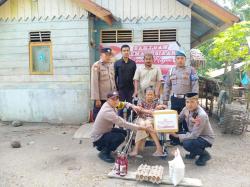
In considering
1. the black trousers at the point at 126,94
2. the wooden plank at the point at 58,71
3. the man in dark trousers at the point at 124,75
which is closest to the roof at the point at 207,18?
the man in dark trousers at the point at 124,75

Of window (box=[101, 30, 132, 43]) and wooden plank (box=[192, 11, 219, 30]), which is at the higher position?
wooden plank (box=[192, 11, 219, 30])

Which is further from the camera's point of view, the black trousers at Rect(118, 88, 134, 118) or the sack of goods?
the black trousers at Rect(118, 88, 134, 118)

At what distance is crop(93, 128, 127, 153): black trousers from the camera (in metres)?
5.19

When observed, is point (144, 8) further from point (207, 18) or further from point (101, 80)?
point (101, 80)

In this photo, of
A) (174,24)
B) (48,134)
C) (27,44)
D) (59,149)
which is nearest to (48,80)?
(27,44)

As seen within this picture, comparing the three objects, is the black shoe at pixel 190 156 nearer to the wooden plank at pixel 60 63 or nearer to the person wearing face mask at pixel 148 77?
the person wearing face mask at pixel 148 77

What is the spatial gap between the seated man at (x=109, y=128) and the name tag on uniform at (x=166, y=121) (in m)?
0.19

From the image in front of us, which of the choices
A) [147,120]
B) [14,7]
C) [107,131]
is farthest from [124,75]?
[14,7]

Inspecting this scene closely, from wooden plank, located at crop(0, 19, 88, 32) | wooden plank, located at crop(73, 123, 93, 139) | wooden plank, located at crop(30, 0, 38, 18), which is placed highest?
wooden plank, located at crop(30, 0, 38, 18)

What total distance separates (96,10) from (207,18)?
3211mm

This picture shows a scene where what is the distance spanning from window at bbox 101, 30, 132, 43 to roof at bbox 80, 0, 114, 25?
59cm

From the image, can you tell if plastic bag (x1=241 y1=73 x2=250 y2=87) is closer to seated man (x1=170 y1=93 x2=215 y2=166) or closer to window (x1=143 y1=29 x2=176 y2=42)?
window (x1=143 y1=29 x2=176 y2=42)

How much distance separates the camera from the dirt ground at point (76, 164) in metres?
4.55

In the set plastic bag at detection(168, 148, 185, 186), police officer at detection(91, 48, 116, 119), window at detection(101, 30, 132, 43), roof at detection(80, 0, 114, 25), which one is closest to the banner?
window at detection(101, 30, 132, 43)
